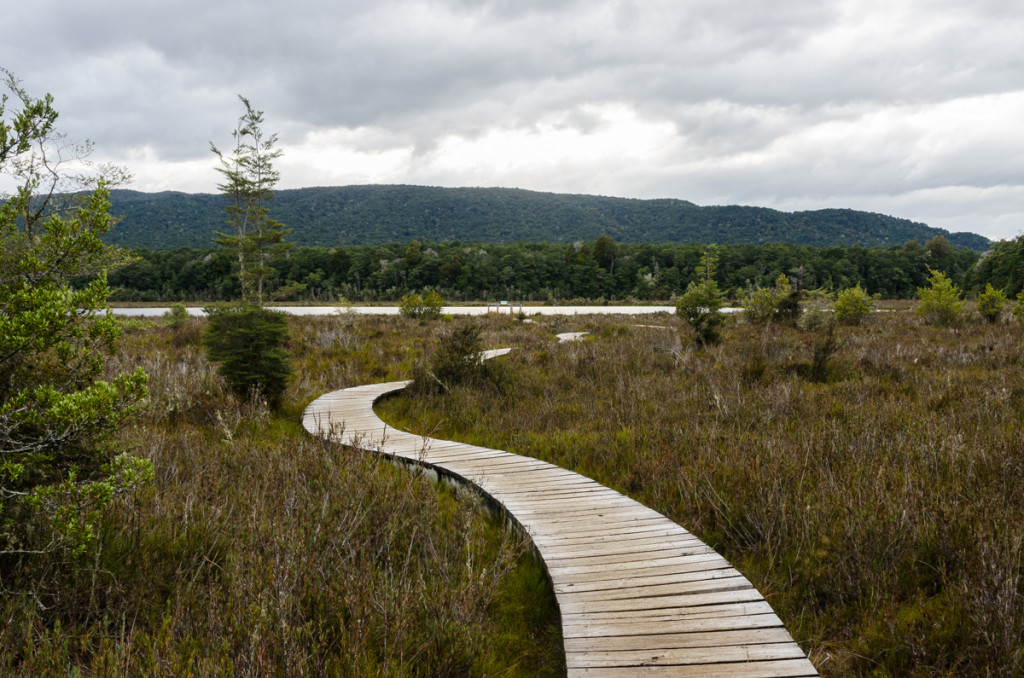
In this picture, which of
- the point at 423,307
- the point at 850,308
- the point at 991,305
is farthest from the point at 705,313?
the point at 423,307

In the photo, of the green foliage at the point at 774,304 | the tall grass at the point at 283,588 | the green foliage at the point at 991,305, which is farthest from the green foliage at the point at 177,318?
the green foliage at the point at 991,305

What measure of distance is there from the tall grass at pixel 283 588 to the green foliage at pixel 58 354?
1.07 ft

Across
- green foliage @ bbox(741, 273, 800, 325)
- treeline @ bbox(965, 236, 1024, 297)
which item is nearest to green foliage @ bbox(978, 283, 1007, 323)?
green foliage @ bbox(741, 273, 800, 325)

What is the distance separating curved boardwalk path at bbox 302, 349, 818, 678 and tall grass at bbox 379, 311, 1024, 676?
0.42 meters

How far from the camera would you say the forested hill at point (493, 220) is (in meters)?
104

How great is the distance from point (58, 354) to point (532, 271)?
68215 mm

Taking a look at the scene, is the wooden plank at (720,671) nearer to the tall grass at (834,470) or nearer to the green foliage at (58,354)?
the tall grass at (834,470)

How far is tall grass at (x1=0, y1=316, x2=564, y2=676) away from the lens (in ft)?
7.13

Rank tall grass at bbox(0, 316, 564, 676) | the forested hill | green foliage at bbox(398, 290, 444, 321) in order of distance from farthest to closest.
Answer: the forested hill, green foliage at bbox(398, 290, 444, 321), tall grass at bbox(0, 316, 564, 676)

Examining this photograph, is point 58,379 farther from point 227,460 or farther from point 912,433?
point 912,433

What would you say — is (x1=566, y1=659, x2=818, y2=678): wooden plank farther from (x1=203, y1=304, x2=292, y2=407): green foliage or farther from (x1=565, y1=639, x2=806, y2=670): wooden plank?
(x1=203, y1=304, x2=292, y2=407): green foliage

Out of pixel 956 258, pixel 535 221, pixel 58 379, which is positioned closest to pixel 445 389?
pixel 58 379

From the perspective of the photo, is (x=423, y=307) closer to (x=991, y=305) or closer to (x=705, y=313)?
(x=705, y=313)

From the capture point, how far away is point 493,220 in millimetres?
114812
